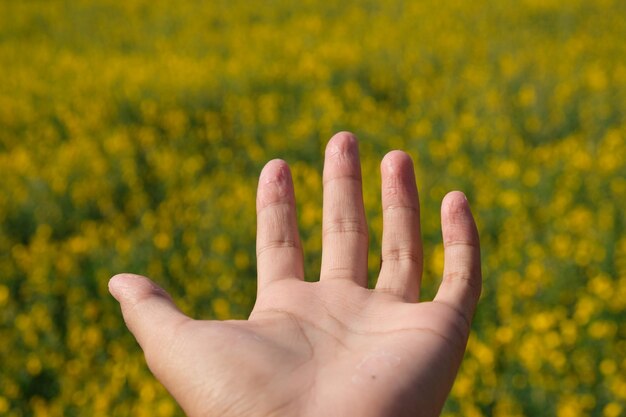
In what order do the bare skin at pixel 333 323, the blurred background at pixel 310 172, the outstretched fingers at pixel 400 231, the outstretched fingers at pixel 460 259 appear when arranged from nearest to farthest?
the bare skin at pixel 333 323 < the outstretched fingers at pixel 460 259 < the outstretched fingers at pixel 400 231 < the blurred background at pixel 310 172

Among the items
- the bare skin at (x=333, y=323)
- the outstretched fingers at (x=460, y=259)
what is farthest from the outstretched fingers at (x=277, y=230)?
the outstretched fingers at (x=460, y=259)

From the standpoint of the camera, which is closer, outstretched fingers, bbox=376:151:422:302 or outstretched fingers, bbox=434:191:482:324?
outstretched fingers, bbox=434:191:482:324

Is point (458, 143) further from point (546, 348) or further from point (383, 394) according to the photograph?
point (383, 394)

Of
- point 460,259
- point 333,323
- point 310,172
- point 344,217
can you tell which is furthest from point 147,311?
point 310,172

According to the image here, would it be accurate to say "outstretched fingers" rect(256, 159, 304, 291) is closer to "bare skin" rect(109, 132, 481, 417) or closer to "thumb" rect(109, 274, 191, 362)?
"bare skin" rect(109, 132, 481, 417)

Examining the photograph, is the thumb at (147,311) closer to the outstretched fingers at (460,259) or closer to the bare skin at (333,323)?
A: the bare skin at (333,323)

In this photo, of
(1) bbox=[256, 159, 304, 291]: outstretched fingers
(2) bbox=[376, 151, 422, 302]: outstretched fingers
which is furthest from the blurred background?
(1) bbox=[256, 159, 304, 291]: outstretched fingers
